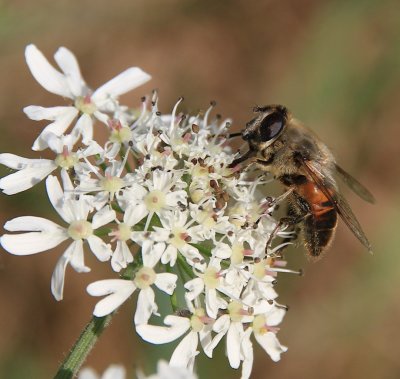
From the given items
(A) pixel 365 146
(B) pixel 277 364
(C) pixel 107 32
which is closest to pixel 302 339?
(B) pixel 277 364

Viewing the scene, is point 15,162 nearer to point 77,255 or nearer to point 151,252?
point 77,255

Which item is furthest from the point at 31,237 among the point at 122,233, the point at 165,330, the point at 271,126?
the point at 271,126

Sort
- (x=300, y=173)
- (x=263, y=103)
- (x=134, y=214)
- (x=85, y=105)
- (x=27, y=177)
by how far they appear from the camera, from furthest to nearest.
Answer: (x=263, y=103), (x=85, y=105), (x=300, y=173), (x=27, y=177), (x=134, y=214)

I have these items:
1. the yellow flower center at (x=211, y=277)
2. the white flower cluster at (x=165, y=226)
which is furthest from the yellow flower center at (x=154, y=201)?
the yellow flower center at (x=211, y=277)

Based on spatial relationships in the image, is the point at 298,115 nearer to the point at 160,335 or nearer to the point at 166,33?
the point at 166,33

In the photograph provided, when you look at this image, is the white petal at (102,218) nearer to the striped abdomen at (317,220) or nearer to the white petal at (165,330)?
the white petal at (165,330)
